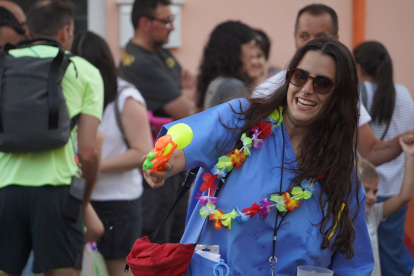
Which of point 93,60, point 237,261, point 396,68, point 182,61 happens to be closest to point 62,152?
point 93,60

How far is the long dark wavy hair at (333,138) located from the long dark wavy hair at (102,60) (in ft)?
5.41

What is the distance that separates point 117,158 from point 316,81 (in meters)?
1.81

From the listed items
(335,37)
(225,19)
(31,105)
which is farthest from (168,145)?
(225,19)

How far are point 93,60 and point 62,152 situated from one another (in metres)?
0.94

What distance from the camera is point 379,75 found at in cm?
413

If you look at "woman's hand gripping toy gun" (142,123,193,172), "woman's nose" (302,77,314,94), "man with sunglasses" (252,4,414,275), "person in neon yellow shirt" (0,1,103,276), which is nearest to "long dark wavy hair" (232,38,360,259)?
"woman's nose" (302,77,314,94)

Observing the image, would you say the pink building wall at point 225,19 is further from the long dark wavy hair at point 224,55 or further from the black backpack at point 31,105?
the black backpack at point 31,105

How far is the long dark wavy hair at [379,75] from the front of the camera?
403 centimetres

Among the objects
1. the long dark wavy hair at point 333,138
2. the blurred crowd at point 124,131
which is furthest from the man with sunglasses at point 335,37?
the long dark wavy hair at point 333,138

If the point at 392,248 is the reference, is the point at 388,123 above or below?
above

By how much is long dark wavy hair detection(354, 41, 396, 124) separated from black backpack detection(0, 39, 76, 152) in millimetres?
2423

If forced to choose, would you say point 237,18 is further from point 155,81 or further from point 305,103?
point 305,103

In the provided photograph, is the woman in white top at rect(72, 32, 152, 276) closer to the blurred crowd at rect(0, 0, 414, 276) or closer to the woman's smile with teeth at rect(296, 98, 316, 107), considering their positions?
the blurred crowd at rect(0, 0, 414, 276)

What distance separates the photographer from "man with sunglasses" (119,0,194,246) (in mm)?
4230
